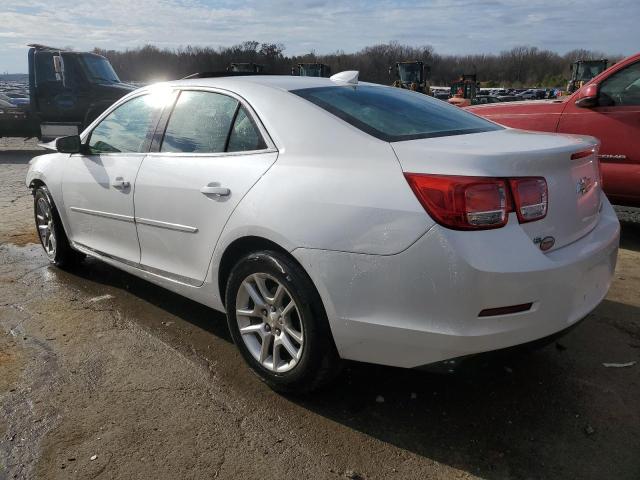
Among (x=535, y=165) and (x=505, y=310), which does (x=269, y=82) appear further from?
(x=505, y=310)

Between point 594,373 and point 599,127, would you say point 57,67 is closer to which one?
point 599,127

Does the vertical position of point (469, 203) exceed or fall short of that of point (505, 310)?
it exceeds it

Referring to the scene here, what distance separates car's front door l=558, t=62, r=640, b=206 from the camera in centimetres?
515

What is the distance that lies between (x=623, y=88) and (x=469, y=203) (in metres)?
4.07

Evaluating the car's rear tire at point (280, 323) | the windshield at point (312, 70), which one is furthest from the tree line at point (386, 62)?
the car's rear tire at point (280, 323)

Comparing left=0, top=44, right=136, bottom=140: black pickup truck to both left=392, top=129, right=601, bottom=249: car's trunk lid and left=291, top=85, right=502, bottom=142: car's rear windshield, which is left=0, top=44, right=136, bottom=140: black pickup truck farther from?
left=392, top=129, right=601, bottom=249: car's trunk lid

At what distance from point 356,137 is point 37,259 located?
396cm

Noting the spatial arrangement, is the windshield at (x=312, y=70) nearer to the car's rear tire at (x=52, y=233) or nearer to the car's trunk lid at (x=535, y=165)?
the car's rear tire at (x=52, y=233)

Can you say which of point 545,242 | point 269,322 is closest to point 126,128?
point 269,322

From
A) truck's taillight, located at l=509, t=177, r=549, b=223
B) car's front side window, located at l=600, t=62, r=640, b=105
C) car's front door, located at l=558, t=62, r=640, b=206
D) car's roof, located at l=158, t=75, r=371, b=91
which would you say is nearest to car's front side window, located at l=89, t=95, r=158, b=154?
car's roof, located at l=158, t=75, r=371, b=91

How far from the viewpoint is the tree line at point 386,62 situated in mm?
55906

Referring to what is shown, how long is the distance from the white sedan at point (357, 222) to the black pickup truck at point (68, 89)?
36.6 feet

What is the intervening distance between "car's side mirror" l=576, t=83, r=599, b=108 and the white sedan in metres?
2.58

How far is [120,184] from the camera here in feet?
12.1
